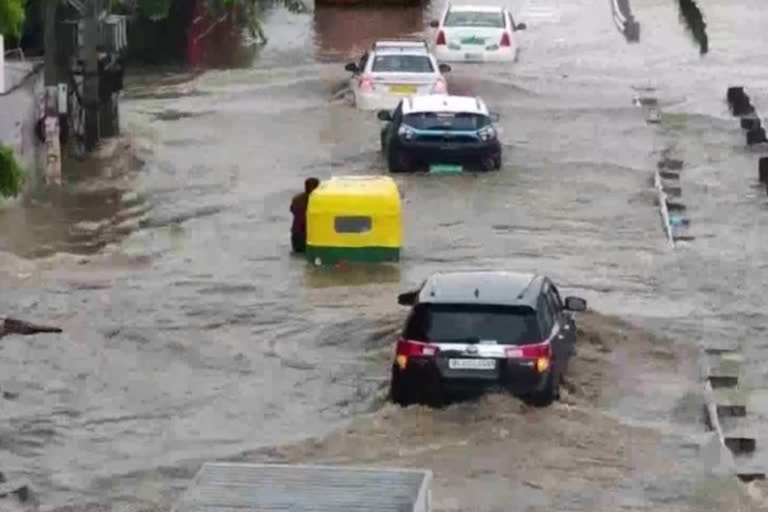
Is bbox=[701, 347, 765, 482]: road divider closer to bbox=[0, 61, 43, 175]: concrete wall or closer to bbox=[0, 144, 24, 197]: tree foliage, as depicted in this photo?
bbox=[0, 144, 24, 197]: tree foliage

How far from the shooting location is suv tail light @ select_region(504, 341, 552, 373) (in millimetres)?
19875

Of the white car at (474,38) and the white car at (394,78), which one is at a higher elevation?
the white car at (394,78)

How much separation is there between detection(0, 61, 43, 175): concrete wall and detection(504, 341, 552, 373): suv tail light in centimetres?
1466

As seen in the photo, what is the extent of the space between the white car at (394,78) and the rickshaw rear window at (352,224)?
14254 mm

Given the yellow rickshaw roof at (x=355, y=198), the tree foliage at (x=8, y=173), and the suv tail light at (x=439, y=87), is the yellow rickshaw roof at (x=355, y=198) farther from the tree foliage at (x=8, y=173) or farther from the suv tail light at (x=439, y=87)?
the suv tail light at (x=439, y=87)

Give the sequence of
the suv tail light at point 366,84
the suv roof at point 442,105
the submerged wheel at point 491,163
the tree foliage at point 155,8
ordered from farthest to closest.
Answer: the tree foliage at point 155,8 < the suv tail light at point 366,84 < the suv roof at point 442,105 < the submerged wheel at point 491,163

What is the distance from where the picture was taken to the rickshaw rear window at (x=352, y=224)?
2767 cm

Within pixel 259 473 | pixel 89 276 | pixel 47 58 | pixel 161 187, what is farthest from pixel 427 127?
pixel 259 473

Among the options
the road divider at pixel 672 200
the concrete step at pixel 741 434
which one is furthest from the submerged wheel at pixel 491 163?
the concrete step at pixel 741 434

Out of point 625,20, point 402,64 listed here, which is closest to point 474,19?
point 625,20

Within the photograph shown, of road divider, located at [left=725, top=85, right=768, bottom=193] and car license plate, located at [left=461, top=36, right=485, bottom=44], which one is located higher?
road divider, located at [left=725, top=85, right=768, bottom=193]

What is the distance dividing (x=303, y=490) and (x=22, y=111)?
23249 mm

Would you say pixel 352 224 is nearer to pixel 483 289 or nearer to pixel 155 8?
pixel 483 289

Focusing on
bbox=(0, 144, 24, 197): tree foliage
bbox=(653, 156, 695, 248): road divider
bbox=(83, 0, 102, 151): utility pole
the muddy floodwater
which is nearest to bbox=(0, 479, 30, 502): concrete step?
the muddy floodwater
